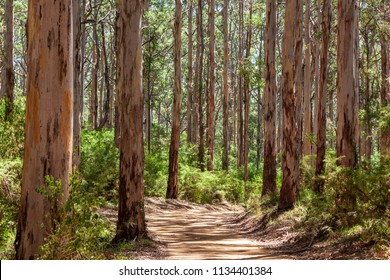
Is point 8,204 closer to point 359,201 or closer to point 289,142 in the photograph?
point 359,201

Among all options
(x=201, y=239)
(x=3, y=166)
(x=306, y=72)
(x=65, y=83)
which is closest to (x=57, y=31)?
(x=65, y=83)

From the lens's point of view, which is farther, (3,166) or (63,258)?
(3,166)

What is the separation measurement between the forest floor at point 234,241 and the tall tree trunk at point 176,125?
3.52m

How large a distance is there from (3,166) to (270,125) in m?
8.81

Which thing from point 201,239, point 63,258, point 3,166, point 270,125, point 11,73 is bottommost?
point 201,239

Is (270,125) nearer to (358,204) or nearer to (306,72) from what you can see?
(358,204)

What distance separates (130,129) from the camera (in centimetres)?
950

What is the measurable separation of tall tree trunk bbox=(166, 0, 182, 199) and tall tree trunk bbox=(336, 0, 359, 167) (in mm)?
9072

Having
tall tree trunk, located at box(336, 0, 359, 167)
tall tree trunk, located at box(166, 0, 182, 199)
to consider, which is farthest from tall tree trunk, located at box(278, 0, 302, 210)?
tall tree trunk, located at box(166, 0, 182, 199)

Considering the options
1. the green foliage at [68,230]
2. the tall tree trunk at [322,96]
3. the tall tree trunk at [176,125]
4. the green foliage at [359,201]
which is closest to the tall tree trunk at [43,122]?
the green foliage at [68,230]

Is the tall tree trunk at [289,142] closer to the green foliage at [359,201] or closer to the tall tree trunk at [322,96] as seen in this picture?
the tall tree trunk at [322,96]

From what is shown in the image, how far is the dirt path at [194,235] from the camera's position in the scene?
29.7 feet

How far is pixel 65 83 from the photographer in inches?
242

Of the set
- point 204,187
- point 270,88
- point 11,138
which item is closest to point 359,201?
point 11,138
